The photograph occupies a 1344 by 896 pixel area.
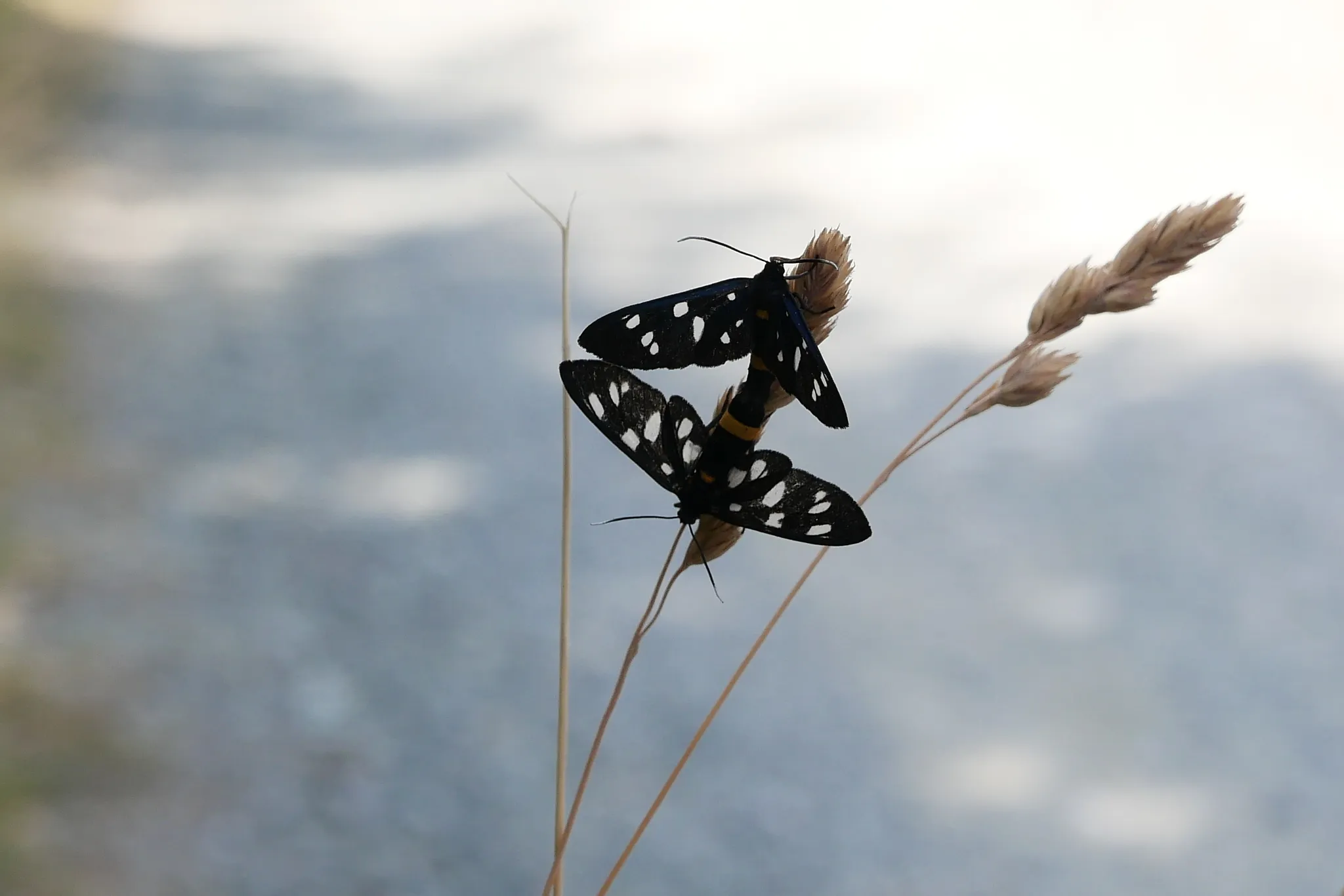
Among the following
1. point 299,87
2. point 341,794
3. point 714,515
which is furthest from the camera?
point 299,87

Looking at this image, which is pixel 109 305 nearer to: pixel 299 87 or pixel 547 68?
pixel 299 87

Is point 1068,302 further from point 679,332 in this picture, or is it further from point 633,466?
point 633,466

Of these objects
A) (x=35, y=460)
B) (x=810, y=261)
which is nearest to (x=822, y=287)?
(x=810, y=261)

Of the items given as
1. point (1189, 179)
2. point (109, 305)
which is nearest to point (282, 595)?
point (109, 305)

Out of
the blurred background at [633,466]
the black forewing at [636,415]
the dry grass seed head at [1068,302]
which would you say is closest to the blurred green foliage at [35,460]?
the blurred background at [633,466]

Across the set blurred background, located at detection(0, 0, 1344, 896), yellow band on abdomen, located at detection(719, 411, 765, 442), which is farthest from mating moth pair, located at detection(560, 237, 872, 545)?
blurred background, located at detection(0, 0, 1344, 896)

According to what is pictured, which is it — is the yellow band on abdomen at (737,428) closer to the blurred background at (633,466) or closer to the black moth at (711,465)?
the black moth at (711,465)

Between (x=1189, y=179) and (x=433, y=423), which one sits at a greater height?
(x=1189, y=179)
